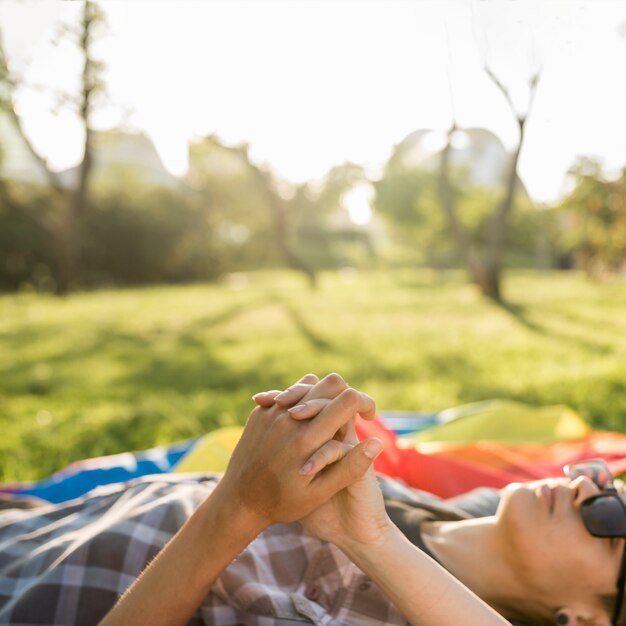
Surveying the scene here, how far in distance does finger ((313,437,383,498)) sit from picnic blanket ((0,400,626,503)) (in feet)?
4.00

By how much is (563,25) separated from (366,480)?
1.45 metres

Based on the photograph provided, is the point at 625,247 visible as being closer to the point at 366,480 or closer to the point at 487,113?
the point at 487,113

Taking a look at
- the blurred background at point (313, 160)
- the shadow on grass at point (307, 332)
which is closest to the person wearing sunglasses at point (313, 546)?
the blurred background at point (313, 160)

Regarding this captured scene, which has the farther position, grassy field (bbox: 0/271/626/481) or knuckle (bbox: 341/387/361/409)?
grassy field (bbox: 0/271/626/481)

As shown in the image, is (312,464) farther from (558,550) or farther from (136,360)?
(136,360)

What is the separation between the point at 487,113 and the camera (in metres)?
2.81

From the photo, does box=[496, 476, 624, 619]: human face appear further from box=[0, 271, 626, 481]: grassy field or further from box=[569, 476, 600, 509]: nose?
box=[0, 271, 626, 481]: grassy field

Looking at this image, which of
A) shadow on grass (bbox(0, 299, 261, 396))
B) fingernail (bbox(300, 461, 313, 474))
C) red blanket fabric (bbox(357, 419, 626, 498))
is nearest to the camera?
fingernail (bbox(300, 461, 313, 474))

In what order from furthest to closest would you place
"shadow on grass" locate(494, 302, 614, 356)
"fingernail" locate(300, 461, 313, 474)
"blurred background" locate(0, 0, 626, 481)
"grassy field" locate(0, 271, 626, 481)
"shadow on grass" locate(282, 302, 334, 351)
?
"shadow on grass" locate(282, 302, 334, 351) → "shadow on grass" locate(494, 302, 614, 356) → "grassy field" locate(0, 271, 626, 481) → "blurred background" locate(0, 0, 626, 481) → "fingernail" locate(300, 461, 313, 474)

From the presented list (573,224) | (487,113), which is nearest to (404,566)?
(487,113)

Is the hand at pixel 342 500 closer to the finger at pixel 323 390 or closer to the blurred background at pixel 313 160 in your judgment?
the finger at pixel 323 390

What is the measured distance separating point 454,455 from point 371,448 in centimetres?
177

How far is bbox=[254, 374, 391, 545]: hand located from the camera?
114cm

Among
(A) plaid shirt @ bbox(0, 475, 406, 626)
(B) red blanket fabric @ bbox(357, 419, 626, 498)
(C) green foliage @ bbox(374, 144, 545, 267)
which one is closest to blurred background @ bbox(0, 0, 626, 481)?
(B) red blanket fabric @ bbox(357, 419, 626, 498)
